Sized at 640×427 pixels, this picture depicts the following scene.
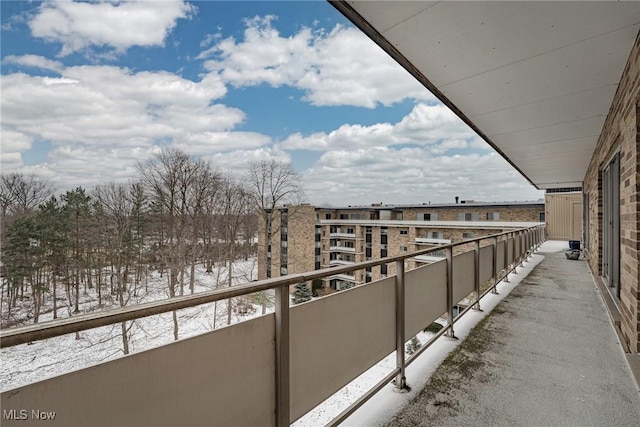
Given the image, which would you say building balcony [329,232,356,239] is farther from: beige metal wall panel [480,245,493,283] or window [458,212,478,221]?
beige metal wall panel [480,245,493,283]

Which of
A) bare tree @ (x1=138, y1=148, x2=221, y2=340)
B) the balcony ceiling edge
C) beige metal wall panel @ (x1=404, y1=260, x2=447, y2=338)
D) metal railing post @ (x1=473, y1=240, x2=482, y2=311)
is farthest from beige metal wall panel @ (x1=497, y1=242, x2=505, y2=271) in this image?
bare tree @ (x1=138, y1=148, x2=221, y2=340)

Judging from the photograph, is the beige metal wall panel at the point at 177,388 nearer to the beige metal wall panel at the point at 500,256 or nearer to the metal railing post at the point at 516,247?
the beige metal wall panel at the point at 500,256

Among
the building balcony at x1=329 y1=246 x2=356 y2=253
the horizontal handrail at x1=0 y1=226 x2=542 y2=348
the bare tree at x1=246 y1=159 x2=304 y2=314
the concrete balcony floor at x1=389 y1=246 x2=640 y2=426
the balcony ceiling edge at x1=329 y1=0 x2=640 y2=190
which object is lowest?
the building balcony at x1=329 y1=246 x2=356 y2=253

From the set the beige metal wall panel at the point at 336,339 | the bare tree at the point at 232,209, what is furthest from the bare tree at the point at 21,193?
the beige metal wall panel at the point at 336,339

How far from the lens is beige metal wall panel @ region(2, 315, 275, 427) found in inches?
30.9

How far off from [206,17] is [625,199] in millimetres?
14640

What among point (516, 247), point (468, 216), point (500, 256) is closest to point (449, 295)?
point (500, 256)

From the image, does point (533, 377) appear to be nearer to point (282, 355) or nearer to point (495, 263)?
point (282, 355)

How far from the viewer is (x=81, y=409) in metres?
0.81

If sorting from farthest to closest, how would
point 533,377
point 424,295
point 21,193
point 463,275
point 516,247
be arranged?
point 21,193 → point 516,247 → point 463,275 → point 424,295 → point 533,377

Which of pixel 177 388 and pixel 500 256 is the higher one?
pixel 177 388

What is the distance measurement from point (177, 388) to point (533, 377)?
2.44 meters

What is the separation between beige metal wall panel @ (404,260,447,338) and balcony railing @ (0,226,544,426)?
0.03m

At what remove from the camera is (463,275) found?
340 centimetres
